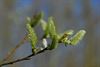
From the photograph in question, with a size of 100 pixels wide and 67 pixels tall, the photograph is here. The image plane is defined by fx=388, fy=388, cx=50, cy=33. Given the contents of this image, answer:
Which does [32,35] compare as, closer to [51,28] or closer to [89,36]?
[51,28]

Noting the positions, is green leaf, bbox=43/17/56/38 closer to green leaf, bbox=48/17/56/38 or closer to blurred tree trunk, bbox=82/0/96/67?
green leaf, bbox=48/17/56/38

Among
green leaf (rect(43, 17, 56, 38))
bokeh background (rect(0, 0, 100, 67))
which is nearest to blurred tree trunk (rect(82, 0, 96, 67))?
bokeh background (rect(0, 0, 100, 67))

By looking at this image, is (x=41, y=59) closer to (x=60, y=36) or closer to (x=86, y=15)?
(x=86, y=15)

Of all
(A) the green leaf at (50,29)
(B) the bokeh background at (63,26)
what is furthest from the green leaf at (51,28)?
(B) the bokeh background at (63,26)

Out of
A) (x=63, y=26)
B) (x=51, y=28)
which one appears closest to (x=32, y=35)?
(x=51, y=28)

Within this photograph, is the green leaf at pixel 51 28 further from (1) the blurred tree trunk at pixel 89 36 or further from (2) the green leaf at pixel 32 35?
(1) the blurred tree trunk at pixel 89 36

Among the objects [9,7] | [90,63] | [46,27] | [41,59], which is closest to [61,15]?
[9,7]

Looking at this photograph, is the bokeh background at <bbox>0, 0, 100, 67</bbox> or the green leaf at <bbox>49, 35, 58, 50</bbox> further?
the bokeh background at <bbox>0, 0, 100, 67</bbox>

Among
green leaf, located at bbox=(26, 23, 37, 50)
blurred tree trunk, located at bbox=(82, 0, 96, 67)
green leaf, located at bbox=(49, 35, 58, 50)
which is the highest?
green leaf, located at bbox=(26, 23, 37, 50)

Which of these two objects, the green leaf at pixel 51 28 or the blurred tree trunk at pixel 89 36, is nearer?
the green leaf at pixel 51 28
